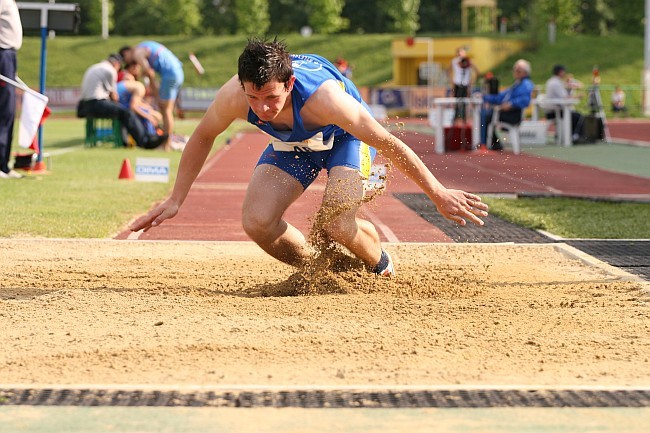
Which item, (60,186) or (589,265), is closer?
(589,265)

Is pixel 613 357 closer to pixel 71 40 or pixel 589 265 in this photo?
pixel 589 265

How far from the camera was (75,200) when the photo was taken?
434 inches

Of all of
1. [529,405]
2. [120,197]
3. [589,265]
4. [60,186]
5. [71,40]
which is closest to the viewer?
[529,405]

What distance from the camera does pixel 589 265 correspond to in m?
7.26

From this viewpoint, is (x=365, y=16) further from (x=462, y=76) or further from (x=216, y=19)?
(x=462, y=76)

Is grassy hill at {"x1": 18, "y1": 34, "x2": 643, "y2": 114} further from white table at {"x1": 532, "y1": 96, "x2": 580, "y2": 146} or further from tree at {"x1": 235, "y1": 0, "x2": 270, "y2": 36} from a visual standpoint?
white table at {"x1": 532, "y1": 96, "x2": 580, "y2": 146}

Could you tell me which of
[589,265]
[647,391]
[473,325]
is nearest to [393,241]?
[589,265]

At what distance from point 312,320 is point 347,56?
51928 mm

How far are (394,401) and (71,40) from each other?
2297 inches

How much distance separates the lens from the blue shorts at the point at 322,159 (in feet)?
20.6

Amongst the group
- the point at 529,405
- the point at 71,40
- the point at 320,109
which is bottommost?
the point at 529,405

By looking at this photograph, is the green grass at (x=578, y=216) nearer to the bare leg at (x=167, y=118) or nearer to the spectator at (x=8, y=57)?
the spectator at (x=8, y=57)

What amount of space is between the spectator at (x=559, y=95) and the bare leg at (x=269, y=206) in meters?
18.1

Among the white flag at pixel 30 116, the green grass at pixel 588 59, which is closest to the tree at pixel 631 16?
the green grass at pixel 588 59
